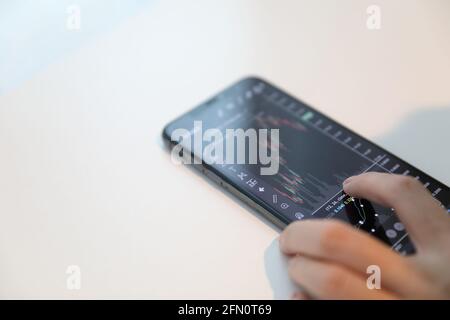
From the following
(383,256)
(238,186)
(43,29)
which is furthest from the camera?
(43,29)

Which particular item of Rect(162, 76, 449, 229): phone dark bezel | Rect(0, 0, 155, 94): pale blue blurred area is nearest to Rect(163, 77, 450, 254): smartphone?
Rect(162, 76, 449, 229): phone dark bezel

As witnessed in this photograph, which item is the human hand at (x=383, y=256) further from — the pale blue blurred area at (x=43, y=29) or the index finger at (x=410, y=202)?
the pale blue blurred area at (x=43, y=29)

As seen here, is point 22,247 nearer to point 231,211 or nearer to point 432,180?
point 231,211

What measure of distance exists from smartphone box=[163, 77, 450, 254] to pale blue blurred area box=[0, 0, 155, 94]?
8.4 inches

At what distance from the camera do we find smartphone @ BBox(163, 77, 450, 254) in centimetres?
53

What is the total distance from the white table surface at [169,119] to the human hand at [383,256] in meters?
0.05

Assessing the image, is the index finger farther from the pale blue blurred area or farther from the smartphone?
the pale blue blurred area

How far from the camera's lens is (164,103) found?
67cm

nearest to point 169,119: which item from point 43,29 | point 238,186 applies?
point 238,186

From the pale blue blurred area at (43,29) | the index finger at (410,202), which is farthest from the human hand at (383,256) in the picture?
the pale blue blurred area at (43,29)

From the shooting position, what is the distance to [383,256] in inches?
17.9

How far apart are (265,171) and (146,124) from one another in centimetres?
16

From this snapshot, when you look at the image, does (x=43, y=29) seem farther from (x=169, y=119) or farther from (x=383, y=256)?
(x=383, y=256)

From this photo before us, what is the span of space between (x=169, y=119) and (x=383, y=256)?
30cm
